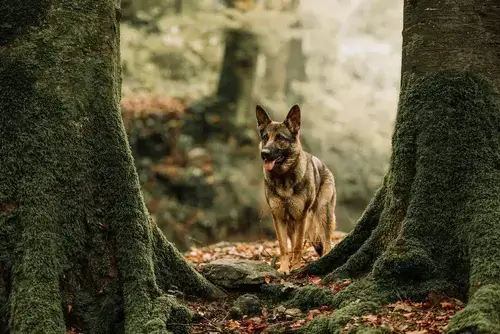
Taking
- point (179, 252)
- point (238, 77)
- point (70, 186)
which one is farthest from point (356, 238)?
point (238, 77)

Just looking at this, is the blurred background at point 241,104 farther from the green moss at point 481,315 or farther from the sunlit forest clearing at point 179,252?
the green moss at point 481,315

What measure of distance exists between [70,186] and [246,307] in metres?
1.97

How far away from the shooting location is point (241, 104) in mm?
18922

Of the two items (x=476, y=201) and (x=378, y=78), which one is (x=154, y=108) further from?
(x=476, y=201)

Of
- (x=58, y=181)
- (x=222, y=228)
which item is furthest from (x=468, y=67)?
(x=222, y=228)

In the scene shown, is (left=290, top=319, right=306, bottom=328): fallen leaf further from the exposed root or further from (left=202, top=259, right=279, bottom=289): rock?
the exposed root

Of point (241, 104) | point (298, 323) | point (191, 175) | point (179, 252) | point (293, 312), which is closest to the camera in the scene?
point (298, 323)

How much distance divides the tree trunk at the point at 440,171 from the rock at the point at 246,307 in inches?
31.9

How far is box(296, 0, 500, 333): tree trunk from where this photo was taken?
5.02 metres

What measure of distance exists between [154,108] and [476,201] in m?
14.1

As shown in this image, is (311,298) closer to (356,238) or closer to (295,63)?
(356,238)

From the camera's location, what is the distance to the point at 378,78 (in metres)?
18.7

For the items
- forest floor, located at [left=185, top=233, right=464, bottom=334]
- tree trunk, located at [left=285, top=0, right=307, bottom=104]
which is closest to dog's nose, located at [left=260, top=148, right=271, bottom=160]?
forest floor, located at [left=185, top=233, right=464, bottom=334]

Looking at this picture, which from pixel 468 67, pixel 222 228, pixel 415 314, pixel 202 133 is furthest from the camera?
pixel 202 133
